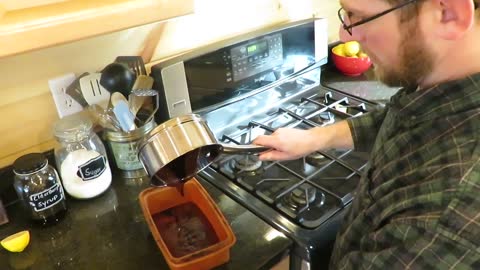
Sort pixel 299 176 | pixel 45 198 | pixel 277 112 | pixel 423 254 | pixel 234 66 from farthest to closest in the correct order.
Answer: pixel 277 112, pixel 234 66, pixel 299 176, pixel 45 198, pixel 423 254

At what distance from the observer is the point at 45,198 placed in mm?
881

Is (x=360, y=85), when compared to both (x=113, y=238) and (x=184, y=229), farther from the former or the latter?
(x=113, y=238)

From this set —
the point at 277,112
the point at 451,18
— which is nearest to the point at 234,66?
the point at 277,112

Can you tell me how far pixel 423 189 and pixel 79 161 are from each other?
0.69 meters

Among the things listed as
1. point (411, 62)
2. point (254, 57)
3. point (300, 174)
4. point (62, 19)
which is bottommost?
point (300, 174)

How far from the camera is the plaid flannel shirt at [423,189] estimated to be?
1.81ft

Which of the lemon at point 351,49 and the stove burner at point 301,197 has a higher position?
the lemon at point 351,49

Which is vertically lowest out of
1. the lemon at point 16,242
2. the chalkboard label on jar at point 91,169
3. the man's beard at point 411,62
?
the lemon at point 16,242

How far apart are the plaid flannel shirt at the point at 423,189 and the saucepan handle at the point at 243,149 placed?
226 millimetres

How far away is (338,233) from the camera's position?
0.83 metres

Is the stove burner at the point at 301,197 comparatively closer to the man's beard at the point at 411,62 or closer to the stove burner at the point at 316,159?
the stove burner at the point at 316,159

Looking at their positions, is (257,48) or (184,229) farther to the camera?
(257,48)

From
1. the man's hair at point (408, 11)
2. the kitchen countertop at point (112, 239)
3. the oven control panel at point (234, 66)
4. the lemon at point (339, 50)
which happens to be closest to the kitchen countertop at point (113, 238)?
the kitchen countertop at point (112, 239)

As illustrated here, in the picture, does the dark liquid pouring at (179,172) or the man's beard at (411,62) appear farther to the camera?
the dark liquid pouring at (179,172)
